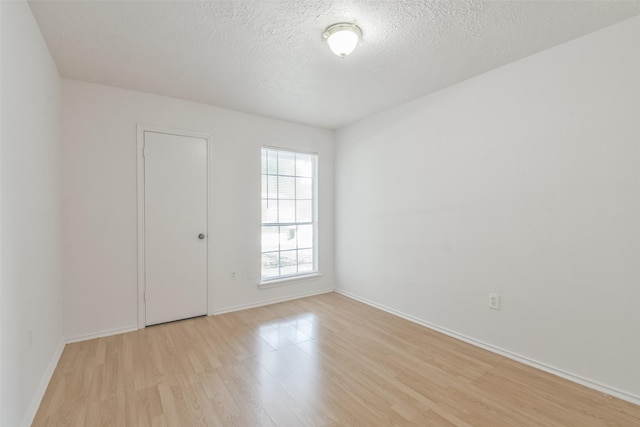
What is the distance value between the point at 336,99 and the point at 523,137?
6.14ft

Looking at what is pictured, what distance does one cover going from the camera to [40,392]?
194cm

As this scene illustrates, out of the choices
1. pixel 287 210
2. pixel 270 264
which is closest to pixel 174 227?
pixel 270 264

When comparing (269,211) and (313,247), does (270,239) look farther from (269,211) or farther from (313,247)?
(313,247)

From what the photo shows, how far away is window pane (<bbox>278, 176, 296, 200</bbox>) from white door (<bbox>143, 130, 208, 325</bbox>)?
41.0 inches

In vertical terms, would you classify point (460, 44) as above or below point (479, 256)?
above

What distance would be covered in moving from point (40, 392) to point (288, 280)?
2.61 m

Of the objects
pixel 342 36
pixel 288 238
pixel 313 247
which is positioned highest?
pixel 342 36

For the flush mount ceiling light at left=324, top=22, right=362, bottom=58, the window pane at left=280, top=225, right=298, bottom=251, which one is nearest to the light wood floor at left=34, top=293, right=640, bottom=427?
the window pane at left=280, top=225, right=298, bottom=251

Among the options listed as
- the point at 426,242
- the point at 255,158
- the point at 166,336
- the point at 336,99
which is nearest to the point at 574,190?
the point at 426,242

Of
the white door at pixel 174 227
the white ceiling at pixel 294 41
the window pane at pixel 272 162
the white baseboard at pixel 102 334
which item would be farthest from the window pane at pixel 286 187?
the white baseboard at pixel 102 334

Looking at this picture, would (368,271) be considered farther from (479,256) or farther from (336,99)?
(336,99)

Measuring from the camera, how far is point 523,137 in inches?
96.1

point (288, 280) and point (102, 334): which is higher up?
point (288, 280)

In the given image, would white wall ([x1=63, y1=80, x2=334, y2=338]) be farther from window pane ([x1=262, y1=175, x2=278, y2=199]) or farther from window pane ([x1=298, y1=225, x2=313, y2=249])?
window pane ([x1=298, y1=225, x2=313, y2=249])
